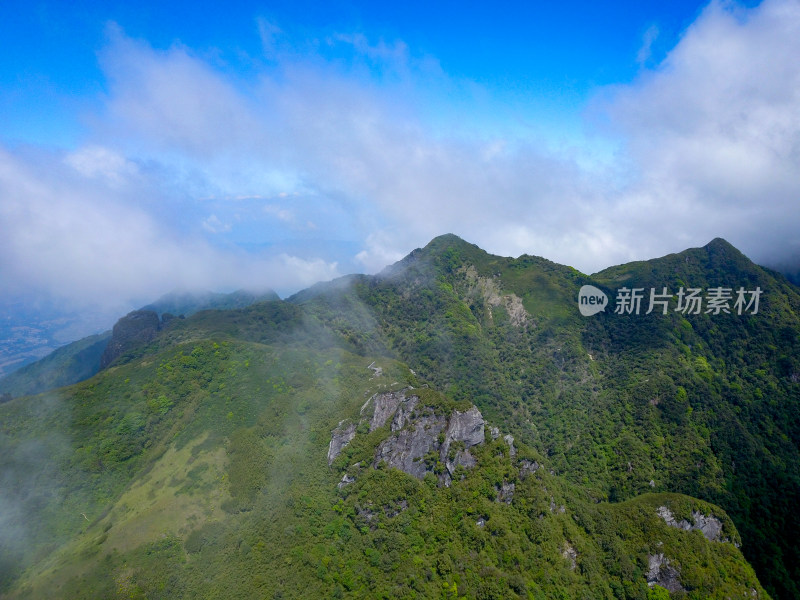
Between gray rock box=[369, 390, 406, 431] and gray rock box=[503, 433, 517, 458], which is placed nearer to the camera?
gray rock box=[503, 433, 517, 458]

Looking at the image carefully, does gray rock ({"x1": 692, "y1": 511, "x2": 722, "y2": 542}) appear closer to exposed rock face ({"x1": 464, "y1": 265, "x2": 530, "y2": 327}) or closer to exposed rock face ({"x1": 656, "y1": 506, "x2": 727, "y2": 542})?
exposed rock face ({"x1": 656, "y1": 506, "x2": 727, "y2": 542})

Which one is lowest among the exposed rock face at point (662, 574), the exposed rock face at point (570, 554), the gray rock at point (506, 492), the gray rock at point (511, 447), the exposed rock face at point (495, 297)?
the exposed rock face at point (662, 574)

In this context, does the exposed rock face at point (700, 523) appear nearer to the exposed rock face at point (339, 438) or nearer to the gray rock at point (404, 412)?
the gray rock at point (404, 412)

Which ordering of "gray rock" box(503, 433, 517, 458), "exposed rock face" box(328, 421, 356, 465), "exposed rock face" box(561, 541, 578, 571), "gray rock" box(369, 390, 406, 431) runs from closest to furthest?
1. "exposed rock face" box(561, 541, 578, 571)
2. "exposed rock face" box(328, 421, 356, 465)
3. "gray rock" box(503, 433, 517, 458)
4. "gray rock" box(369, 390, 406, 431)

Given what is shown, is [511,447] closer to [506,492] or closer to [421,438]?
[506,492]

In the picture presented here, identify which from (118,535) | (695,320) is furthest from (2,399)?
(695,320)

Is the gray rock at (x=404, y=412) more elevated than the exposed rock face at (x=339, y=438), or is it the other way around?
the gray rock at (x=404, y=412)

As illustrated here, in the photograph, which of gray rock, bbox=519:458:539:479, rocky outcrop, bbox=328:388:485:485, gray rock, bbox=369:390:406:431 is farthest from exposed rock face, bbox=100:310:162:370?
gray rock, bbox=519:458:539:479

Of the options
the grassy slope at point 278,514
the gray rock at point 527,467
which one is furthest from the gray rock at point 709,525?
the gray rock at point 527,467
